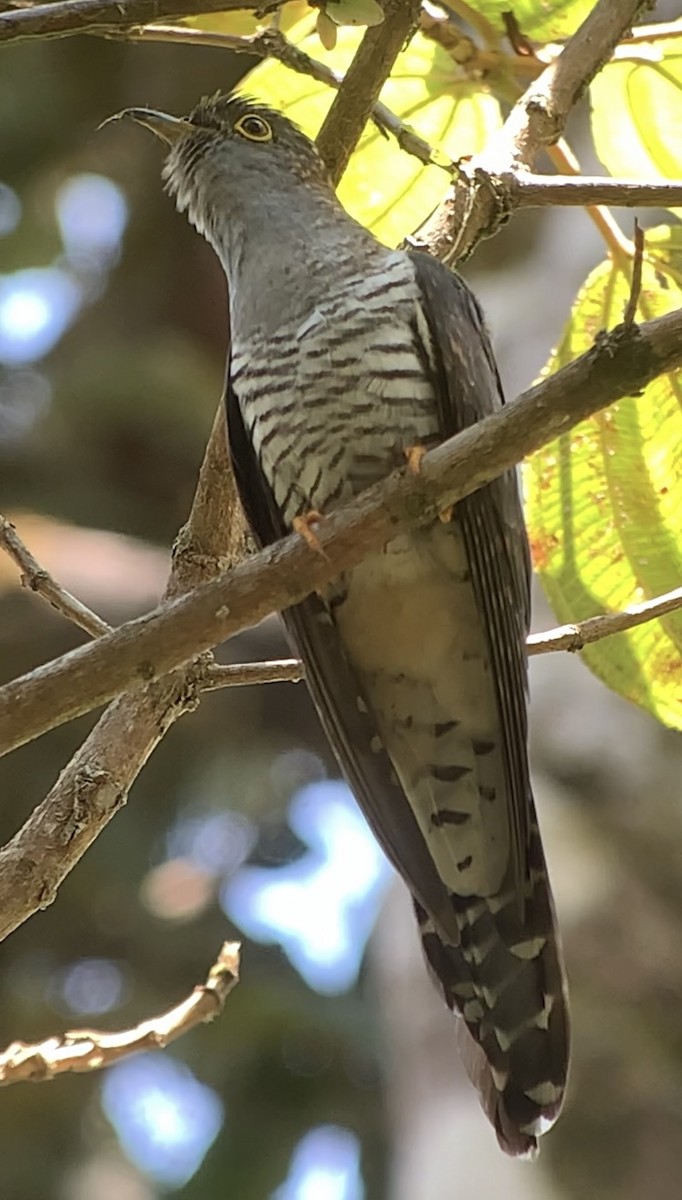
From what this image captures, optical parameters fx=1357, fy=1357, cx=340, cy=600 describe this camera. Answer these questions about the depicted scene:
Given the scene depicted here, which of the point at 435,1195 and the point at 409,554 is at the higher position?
the point at 409,554

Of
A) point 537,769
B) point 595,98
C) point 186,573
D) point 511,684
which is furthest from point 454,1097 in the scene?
point 595,98

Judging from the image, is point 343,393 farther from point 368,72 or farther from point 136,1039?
point 136,1039

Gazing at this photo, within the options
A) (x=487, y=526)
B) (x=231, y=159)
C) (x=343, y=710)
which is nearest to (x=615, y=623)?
(x=487, y=526)

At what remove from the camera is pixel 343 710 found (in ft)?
6.11

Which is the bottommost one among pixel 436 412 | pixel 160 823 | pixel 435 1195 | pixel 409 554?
pixel 435 1195

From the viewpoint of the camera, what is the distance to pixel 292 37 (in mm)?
1935

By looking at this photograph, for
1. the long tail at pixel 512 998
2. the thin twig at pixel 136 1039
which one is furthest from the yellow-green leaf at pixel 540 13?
the thin twig at pixel 136 1039

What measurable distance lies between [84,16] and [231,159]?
Answer: 3.46 feet

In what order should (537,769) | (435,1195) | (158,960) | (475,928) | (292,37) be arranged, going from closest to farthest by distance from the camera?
(475,928)
(292,37)
(435,1195)
(537,769)
(158,960)

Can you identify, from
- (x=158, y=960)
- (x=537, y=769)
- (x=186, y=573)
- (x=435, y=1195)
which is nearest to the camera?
(x=186, y=573)

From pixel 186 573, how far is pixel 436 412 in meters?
0.38

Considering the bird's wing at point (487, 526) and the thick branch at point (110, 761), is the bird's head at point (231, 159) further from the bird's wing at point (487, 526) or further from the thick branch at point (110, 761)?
the thick branch at point (110, 761)

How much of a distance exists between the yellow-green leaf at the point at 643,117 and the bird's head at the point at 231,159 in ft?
1.41

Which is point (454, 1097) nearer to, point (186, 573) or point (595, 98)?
point (186, 573)
